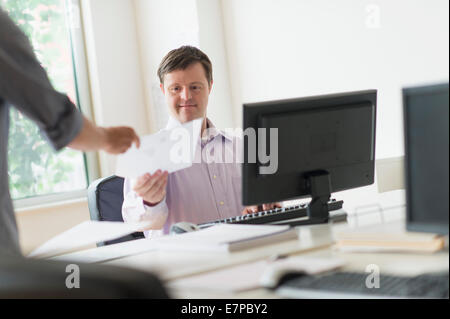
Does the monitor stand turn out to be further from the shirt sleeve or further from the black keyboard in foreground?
the black keyboard in foreground

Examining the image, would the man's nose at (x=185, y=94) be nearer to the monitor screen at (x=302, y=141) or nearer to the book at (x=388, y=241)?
the monitor screen at (x=302, y=141)

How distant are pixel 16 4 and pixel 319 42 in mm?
2089

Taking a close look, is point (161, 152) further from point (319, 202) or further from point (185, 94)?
point (185, 94)

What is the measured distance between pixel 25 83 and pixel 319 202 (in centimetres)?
100

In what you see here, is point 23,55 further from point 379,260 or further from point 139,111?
point 139,111

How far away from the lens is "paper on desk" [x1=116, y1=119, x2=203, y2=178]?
1.53 m

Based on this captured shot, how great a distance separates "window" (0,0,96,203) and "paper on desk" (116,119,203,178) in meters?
2.52

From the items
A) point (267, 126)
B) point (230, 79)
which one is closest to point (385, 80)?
point (230, 79)

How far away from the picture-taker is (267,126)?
63.1 inches

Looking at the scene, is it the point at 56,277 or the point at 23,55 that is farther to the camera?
the point at 23,55

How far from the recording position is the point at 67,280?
440 mm

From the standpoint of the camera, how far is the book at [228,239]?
1.42 meters

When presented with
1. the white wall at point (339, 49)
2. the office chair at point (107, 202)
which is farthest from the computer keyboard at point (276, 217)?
the white wall at point (339, 49)

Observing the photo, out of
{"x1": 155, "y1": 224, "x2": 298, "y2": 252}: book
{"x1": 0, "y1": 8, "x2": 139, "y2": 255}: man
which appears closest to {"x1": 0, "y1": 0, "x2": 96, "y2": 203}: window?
{"x1": 155, "y1": 224, "x2": 298, "y2": 252}: book
